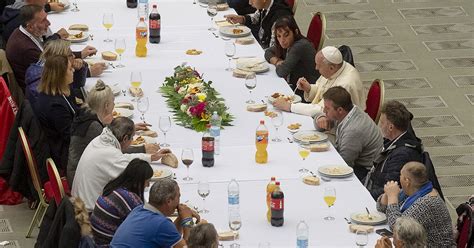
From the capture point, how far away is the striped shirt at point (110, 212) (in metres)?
7.80

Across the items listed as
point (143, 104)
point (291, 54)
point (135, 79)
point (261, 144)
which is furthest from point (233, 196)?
point (291, 54)

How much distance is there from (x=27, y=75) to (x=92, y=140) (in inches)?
66.8

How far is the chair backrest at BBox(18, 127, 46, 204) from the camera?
9211 mm

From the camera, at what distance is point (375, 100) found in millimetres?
10359

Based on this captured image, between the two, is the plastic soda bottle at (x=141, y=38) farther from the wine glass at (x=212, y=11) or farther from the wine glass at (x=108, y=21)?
the wine glass at (x=212, y=11)

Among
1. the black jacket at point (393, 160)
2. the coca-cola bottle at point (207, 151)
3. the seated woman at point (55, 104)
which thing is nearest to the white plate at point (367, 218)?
the black jacket at point (393, 160)

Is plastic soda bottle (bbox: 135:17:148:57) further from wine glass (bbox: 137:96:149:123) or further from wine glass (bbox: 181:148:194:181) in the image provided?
wine glass (bbox: 181:148:194:181)

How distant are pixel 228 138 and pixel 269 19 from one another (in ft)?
10.0

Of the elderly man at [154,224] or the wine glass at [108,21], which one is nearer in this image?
the elderly man at [154,224]

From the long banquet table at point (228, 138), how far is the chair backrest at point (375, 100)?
697mm

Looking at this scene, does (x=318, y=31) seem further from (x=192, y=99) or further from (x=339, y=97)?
(x=339, y=97)

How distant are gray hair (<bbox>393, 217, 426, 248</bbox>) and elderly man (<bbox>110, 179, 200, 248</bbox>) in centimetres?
128

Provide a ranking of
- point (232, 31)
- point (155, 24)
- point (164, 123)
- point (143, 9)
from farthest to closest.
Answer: point (143, 9) < point (232, 31) < point (155, 24) < point (164, 123)

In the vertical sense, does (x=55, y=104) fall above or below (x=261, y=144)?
below
